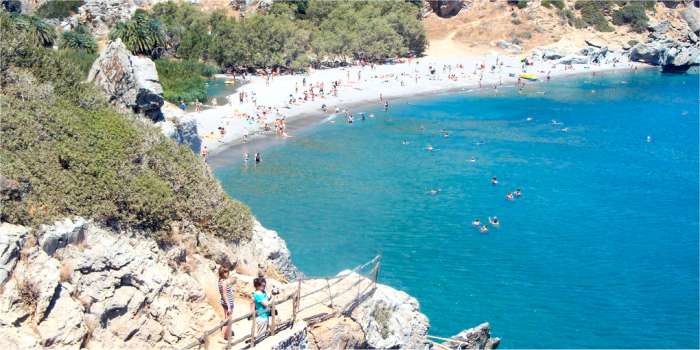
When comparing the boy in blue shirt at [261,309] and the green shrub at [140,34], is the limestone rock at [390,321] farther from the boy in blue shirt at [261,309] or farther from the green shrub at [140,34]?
the green shrub at [140,34]

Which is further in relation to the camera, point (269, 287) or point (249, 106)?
point (249, 106)

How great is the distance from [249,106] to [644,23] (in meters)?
63.6

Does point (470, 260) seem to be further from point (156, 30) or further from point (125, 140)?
point (156, 30)

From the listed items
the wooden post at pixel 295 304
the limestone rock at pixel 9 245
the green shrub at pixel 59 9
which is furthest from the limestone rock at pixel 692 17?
the limestone rock at pixel 9 245

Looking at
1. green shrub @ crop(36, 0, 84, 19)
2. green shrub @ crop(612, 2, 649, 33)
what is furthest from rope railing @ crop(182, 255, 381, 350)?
green shrub @ crop(612, 2, 649, 33)

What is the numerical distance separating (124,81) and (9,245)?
36.7 ft

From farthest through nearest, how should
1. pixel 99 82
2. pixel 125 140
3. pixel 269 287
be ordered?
pixel 99 82 < pixel 125 140 < pixel 269 287

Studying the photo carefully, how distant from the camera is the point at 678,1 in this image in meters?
107

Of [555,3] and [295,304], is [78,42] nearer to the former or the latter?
[295,304]

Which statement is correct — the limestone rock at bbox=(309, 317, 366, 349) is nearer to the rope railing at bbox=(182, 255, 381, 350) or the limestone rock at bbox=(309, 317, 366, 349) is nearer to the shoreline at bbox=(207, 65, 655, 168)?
the rope railing at bbox=(182, 255, 381, 350)

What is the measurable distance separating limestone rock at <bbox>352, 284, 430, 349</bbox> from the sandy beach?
111ft

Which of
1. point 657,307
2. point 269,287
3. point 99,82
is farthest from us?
point 657,307

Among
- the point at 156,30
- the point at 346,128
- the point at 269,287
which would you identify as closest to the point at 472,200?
the point at 346,128

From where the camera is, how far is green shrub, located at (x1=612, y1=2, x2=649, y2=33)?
100 meters
